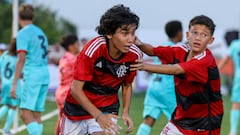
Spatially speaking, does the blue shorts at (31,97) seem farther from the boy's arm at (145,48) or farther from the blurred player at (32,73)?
the boy's arm at (145,48)

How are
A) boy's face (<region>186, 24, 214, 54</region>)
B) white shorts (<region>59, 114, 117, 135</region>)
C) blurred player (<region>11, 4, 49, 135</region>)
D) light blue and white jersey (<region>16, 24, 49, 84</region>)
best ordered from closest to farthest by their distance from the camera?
boy's face (<region>186, 24, 214, 54</region>), white shorts (<region>59, 114, 117, 135</region>), light blue and white jersey (<region>16, 24, 49, 84</region>), blurred player (<region>11, 4, 49, 135</region>)

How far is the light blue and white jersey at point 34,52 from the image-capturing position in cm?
959

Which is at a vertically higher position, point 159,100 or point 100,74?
point 100,74

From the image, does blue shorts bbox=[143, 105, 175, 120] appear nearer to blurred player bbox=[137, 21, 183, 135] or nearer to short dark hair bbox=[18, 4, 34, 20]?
blurred player bbox=[137, 21, 183, 135]

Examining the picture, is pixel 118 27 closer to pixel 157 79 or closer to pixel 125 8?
pixel 125 8

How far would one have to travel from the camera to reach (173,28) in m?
9.98

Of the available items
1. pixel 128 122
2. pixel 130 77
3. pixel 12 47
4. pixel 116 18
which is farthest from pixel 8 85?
pixel 116 18

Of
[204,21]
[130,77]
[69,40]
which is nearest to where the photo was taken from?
[130,77]

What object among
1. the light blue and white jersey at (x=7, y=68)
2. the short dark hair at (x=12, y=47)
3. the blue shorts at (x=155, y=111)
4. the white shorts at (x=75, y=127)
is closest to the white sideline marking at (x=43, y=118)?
the light blue and white jersey at (x=7, y=68)

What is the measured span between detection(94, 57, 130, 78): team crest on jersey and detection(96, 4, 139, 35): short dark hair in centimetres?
25

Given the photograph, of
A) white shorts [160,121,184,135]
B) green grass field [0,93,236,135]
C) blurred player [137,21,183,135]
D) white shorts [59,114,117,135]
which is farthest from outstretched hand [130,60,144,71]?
green grass field [0,93,236,135]

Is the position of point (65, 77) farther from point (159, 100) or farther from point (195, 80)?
point (195, 80)

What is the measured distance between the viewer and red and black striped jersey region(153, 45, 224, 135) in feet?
21.1

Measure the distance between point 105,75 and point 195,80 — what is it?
0.79 m
